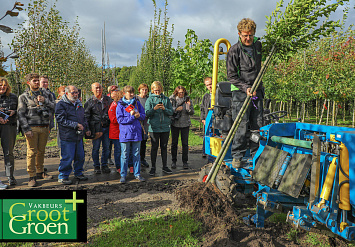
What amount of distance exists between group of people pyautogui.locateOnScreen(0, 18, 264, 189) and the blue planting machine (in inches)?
18.2

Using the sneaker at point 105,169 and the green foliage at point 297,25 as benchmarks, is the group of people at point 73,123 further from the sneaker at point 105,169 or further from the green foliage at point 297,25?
the green foliage at point 297,25

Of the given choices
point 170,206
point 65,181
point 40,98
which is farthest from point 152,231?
point 40,98

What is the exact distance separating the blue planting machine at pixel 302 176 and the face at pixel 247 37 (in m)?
1.41

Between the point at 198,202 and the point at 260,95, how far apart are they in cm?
201

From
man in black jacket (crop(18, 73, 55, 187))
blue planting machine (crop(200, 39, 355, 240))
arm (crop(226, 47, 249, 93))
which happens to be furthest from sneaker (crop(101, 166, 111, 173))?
arm (crop(226, 47, 249, 93))

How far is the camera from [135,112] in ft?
19.6

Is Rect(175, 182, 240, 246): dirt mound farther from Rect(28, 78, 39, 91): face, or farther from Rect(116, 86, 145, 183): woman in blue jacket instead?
Rect(28, 78, 39, 91): face

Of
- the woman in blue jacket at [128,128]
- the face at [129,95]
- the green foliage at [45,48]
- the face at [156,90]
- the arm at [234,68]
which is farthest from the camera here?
the green foliage at [45,48]

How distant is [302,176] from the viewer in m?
3.00

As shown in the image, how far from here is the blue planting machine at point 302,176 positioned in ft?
8.86

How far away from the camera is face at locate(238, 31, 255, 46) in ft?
13.5

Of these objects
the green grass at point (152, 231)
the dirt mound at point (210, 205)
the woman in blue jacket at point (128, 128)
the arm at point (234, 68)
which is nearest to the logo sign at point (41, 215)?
the green grass at point (152, 231)

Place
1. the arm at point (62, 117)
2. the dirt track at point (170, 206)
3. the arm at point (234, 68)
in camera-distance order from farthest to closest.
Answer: the arm at point (62, 117), the arm at point (234, 68), the dirt track at point (170, 206)

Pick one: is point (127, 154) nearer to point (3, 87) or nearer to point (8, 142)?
point (8, 142)
